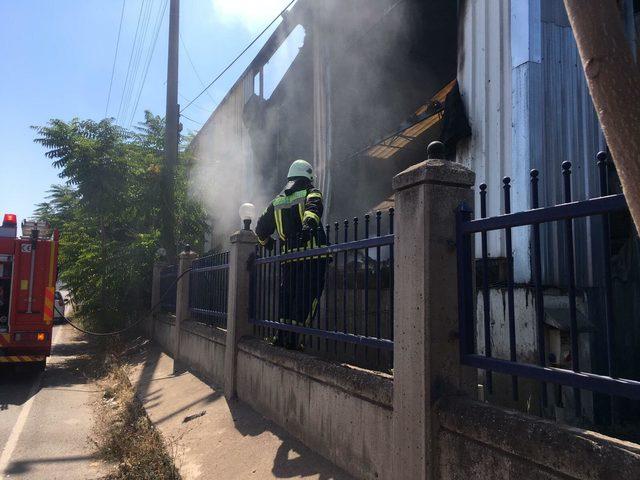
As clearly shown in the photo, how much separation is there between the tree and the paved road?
493 centimetres

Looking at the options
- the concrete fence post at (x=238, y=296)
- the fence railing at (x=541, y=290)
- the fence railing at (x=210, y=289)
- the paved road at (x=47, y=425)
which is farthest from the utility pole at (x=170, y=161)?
the fence railing at (x=541, y=290)

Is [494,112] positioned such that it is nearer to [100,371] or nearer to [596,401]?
[596,401]

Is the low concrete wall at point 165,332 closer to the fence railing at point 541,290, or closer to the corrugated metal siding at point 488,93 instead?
the corrugated metal siding at point 488,93

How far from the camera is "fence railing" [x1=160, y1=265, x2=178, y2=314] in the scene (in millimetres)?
9826

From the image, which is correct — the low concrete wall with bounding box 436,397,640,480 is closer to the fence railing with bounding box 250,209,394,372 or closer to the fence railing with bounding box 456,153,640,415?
the fence railing with bounding box 456,153,640,415

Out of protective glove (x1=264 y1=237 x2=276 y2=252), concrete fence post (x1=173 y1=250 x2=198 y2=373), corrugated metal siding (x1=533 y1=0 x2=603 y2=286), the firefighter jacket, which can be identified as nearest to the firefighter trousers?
the firefighter jacket

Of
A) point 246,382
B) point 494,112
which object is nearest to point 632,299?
point 494,112

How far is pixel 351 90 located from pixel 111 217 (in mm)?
6986

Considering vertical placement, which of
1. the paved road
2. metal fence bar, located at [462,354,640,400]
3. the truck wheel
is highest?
metal fence bar, located at [462,354,640,400]

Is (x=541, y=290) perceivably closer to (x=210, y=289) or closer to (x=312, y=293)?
(x=312, y=293)

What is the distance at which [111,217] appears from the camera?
13008 millimetres

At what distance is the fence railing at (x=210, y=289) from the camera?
6751 mm

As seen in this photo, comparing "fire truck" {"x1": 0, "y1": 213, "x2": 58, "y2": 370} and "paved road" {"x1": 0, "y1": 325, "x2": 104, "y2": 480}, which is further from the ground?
"fire truck" {"x1": 0, "y1": 213, "x2": 58, "y2": 370}

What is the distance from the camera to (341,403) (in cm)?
352
